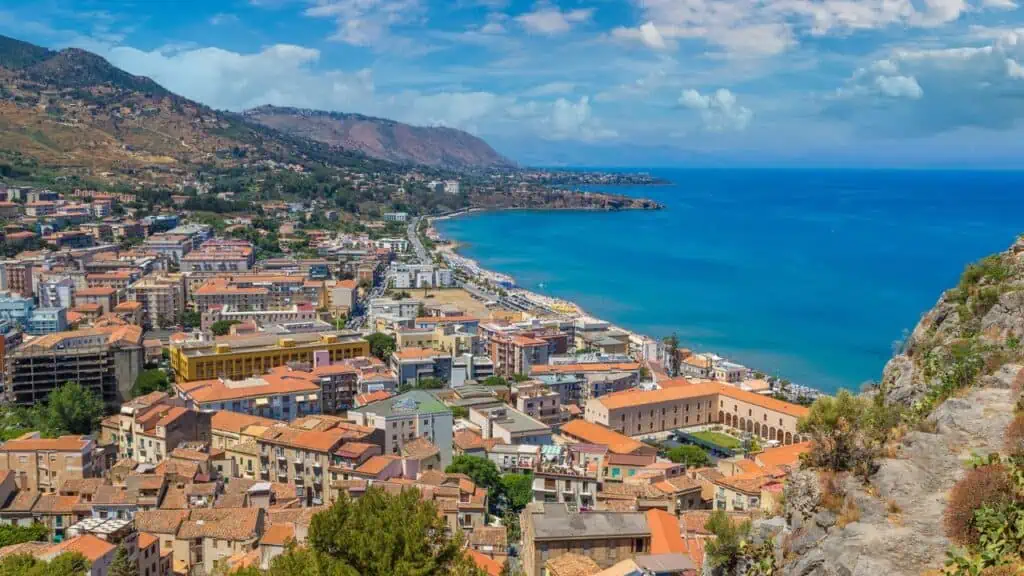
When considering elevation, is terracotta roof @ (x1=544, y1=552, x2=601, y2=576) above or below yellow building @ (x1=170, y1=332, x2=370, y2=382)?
above

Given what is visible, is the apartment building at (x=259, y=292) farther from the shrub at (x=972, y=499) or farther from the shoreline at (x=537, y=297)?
the shrub at (x=972, y=499)

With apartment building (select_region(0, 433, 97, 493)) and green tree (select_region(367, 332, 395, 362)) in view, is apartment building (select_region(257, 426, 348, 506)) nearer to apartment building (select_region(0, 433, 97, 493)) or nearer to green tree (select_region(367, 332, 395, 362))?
apartment building (select_region(0, 433, 97, 493))

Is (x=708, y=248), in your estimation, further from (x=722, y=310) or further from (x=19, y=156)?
(x=19, y=156)

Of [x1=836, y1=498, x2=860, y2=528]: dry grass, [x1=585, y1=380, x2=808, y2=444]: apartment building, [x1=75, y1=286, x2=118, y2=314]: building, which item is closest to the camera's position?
[x1=836, y1=498, x2=860, y2=528]: dry grass

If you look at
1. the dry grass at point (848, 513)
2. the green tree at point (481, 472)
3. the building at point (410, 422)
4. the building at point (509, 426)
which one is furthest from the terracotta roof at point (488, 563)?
the building at point (509, 426)

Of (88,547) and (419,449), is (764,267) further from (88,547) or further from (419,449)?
(88,547)

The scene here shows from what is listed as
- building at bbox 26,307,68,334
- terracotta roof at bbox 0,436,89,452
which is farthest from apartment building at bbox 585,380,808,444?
building at bbox 26,307,68,334
